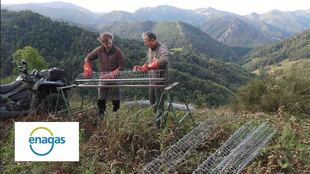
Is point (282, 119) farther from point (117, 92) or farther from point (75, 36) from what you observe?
point (75, 36)

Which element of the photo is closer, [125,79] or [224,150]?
[224,150]

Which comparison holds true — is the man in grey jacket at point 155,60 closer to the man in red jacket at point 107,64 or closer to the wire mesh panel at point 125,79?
the wire mesh panel at point 125,79

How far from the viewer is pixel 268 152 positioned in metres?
4.51

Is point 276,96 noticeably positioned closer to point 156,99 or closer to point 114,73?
point 156,99

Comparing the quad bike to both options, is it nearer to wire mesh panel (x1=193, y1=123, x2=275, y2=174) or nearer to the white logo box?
the white logo box

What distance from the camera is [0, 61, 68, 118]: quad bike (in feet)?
23.3

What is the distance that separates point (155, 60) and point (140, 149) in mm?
1484

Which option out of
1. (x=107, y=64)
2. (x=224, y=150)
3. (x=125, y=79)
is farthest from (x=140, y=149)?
(x=107, y=64)

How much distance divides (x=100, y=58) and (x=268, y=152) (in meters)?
3.16

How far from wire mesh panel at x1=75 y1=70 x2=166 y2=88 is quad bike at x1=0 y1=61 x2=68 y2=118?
1.02 metres

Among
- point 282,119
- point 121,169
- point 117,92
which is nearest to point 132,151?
point 121,169

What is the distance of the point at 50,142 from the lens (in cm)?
471

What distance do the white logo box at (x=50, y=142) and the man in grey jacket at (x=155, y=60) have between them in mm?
1086

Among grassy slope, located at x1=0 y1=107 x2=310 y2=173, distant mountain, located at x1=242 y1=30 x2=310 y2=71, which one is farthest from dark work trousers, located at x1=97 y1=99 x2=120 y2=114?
distant mountain, located at x1=242 y1=30 x2=310 y2=71
